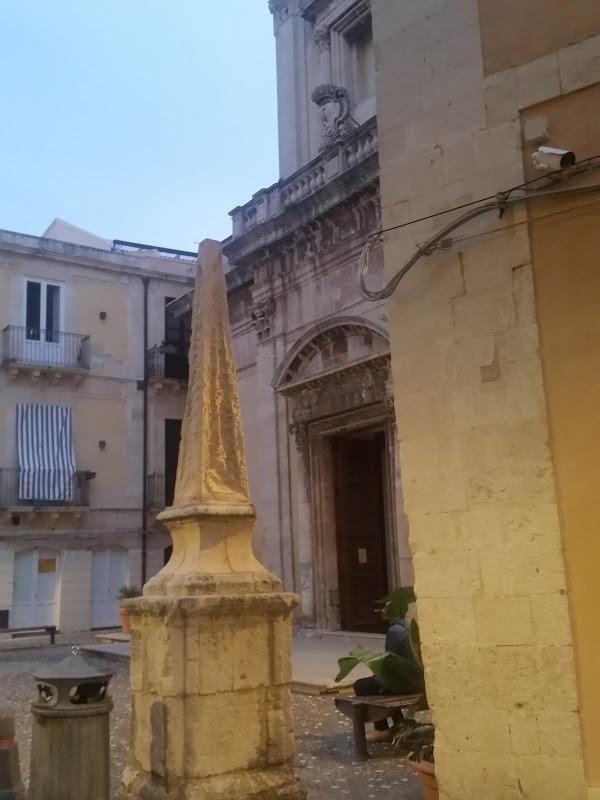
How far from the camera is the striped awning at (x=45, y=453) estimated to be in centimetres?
1853

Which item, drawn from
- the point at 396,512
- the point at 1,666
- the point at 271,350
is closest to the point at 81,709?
the point at 396,512

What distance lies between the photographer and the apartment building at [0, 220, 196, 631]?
1855 cm

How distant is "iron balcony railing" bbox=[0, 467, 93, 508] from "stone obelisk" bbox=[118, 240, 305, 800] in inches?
590

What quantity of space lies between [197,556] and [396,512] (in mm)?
7142

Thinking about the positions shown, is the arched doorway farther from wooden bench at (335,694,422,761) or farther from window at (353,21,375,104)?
wooden bench at (335,694,422,761)

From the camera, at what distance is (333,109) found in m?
13.7

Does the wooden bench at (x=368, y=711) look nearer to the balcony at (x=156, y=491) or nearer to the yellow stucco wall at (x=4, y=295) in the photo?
the balcony at (x=156, y=491)

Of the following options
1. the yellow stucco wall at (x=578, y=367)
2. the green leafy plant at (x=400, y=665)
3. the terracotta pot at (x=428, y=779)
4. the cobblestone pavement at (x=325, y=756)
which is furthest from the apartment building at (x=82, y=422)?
the yellow stucco wall at (x=578, y=367)

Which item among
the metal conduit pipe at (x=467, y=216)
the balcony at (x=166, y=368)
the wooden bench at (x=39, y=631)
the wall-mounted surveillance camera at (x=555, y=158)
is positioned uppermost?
the balcony at (x=166, y=368)

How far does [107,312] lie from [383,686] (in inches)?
676

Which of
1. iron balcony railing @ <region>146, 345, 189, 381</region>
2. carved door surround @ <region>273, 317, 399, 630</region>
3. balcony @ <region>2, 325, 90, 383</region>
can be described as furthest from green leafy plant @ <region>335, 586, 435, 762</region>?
iron balcony railing @ <region>146, 345, 189, 381</region>

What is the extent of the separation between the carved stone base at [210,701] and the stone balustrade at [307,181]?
893 centimetres

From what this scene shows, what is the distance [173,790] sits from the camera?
381 cm

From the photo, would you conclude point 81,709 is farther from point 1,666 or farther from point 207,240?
point 1,666
